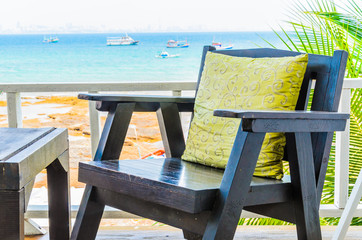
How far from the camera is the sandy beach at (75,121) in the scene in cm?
1524

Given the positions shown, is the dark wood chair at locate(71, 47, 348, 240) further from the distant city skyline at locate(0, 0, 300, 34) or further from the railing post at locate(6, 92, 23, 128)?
the distant city skyline at locate(0, 0, 300, 34)

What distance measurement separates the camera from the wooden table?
3.59 ft

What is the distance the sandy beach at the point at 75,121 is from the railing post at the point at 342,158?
42.0 ft

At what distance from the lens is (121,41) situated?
20719 millimetres

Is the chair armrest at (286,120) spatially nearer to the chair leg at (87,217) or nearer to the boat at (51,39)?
the chair leg at (87,217)

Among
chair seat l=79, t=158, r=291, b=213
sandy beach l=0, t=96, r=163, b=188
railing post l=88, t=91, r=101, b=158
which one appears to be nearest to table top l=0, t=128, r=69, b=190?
chair seat l=79, t=158, r=291, b=213

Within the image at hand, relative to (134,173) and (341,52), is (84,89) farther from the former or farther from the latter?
(341,52)

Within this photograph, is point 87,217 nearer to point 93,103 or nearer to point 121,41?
point 93,103

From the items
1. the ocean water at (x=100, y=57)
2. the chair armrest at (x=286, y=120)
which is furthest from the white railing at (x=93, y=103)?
the ocean water at (x=100, y=57)

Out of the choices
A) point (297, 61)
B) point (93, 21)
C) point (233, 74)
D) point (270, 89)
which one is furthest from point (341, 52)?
point (93, 21)

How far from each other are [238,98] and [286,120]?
16.8 inches

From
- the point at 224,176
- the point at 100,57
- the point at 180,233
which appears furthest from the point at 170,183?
the point at 100,57

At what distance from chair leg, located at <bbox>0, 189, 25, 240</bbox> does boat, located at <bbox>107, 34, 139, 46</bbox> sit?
19.8 meters

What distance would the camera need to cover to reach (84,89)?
204cm
